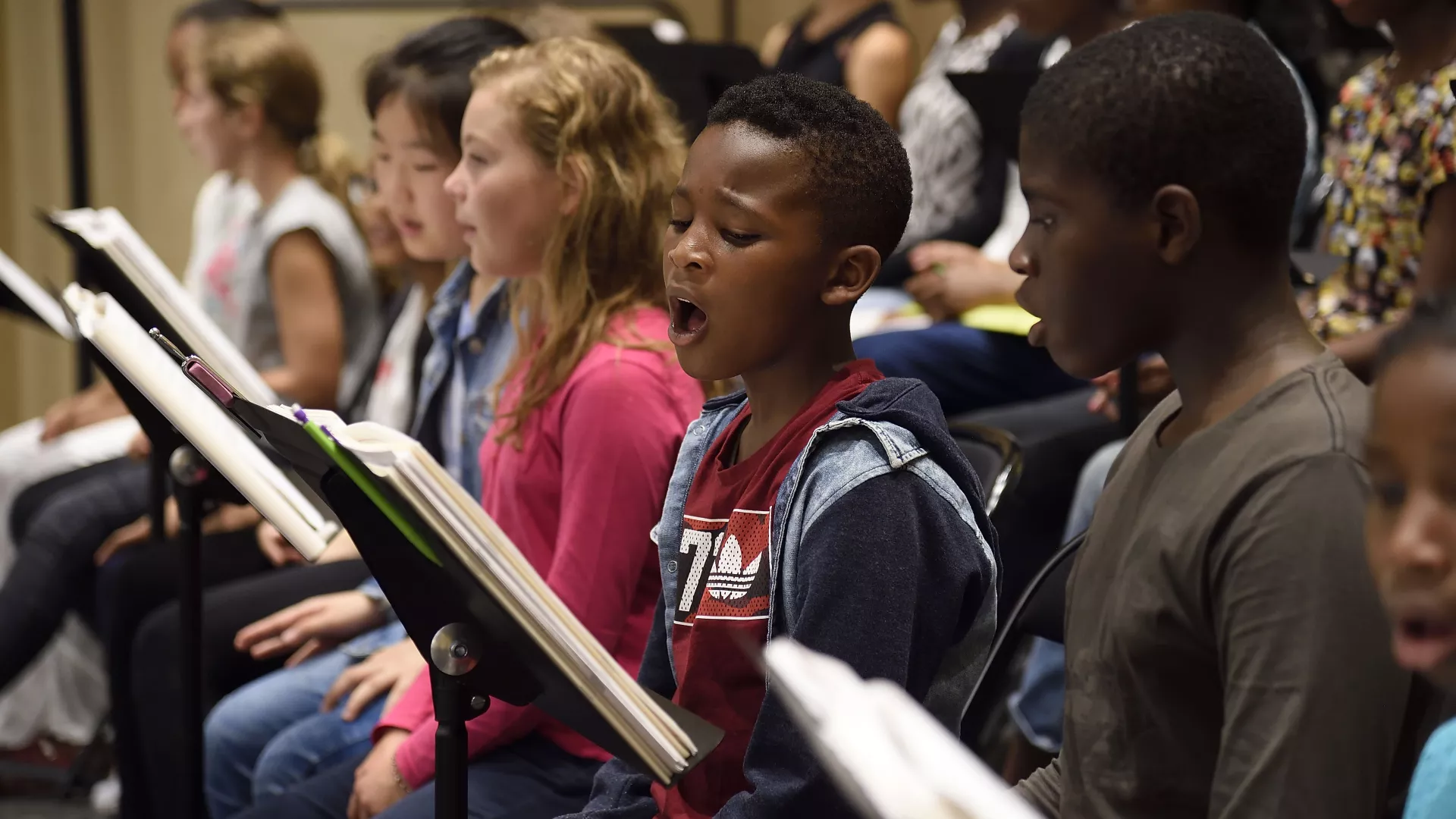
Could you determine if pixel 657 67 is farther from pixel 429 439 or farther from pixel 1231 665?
pixel 1231 665

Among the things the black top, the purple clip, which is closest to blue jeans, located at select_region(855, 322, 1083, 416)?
the black top

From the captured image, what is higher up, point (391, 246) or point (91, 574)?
point (391, 246)

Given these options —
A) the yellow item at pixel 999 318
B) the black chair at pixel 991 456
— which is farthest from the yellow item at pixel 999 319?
the black chair at pixel 991 456

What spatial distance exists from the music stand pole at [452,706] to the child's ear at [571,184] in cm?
68

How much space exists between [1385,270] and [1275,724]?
1204 mm

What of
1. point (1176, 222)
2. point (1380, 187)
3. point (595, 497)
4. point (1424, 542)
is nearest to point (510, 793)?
point (595, 497)

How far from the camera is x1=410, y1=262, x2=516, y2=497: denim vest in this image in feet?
5.93

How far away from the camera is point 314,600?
6.57 feet

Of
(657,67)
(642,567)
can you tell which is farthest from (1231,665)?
(657,67)

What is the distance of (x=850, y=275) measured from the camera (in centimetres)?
120

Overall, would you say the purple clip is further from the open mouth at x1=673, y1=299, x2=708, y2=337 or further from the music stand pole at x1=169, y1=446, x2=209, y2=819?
the music stand pole at x1=169, y1=446, x2=209, y2=819

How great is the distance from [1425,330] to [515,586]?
0.53 m

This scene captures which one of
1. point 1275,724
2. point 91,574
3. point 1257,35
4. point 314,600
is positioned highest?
point 1257,35

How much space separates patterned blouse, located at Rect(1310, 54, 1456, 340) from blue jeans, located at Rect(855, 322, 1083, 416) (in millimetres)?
428
